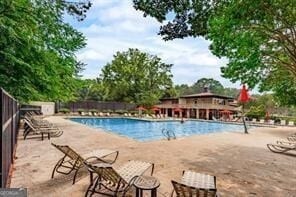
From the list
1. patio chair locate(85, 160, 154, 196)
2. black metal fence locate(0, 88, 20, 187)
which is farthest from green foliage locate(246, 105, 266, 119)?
black metal fence locate(0, 88, 20, 187)

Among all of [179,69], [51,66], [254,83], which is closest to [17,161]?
[51,66]

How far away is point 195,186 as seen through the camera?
14.4ft

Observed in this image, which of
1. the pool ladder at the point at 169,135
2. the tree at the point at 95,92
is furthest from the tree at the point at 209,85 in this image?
the pool ladder at the point at 169,135

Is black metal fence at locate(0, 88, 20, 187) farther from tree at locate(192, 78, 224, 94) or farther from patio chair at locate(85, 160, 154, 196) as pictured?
tree at locate(192, 78, 224, 94)

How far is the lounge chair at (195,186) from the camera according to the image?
3609mm

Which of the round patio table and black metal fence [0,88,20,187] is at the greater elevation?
black metal fence [0,88,20,187]

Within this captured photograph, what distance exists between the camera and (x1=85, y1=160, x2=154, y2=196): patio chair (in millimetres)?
4590

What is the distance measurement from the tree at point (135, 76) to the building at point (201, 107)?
2733 millimetres

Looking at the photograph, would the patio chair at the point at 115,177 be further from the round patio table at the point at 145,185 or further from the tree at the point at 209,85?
the tree at the point at 209,85

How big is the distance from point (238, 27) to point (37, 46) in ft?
30.8

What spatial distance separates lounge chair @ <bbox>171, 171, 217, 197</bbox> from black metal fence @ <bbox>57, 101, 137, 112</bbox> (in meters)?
32.9

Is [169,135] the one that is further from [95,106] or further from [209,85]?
[209,85]

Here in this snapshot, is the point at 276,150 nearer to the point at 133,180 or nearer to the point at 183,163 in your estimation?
the point at 183,163

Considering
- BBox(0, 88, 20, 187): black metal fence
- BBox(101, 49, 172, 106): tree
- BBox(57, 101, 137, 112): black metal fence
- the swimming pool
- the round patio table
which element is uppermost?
BBox(101, 49, 172, 106): tree
